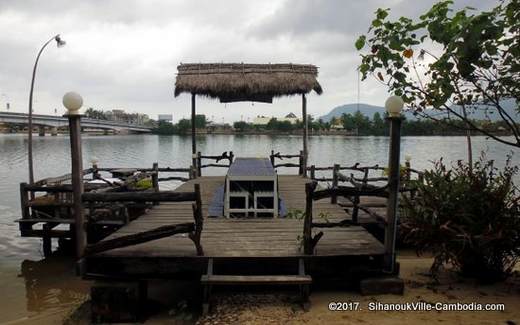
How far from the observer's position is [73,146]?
5.89 metres

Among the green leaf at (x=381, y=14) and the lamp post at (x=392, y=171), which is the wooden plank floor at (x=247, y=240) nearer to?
the lamp post at (x=392, y=171)

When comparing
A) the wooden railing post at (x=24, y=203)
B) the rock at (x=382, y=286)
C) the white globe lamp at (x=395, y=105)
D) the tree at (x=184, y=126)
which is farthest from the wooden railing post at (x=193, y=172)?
the tree at (x=184, y=126)

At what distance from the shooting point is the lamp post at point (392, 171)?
5.73 meters

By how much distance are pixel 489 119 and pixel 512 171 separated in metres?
0.88

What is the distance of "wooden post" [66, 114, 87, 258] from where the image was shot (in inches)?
231

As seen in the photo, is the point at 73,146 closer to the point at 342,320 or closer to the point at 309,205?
the point at 309,205

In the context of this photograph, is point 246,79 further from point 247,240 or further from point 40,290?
point 40,290

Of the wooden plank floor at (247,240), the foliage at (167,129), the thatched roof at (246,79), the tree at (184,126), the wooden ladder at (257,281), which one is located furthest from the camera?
the foliage at (167,129)

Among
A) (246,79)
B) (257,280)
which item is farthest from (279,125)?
(257,280)

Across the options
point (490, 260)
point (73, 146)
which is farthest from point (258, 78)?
point (490, 260)

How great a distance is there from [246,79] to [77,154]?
8114 mm

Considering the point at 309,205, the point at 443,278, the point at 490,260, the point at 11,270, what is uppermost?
the point at 309,205

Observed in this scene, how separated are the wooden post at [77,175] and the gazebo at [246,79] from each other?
Answer: 299 inches

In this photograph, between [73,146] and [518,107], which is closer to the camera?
[518,107]
